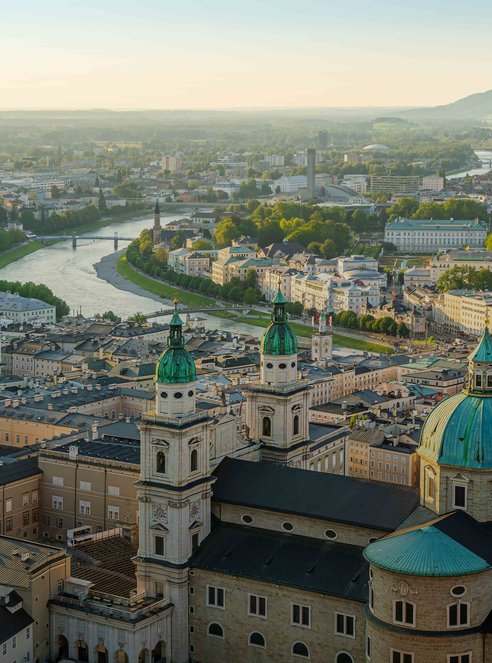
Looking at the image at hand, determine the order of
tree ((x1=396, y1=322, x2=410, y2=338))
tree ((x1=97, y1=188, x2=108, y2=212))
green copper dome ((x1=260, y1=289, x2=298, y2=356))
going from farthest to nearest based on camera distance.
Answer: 1. tree ((x1=97, y1=188, x2=108, y2=212))
2. tree ((x1=396, y1=322, x2=410, y2=338))
3. green copper dome ((x1=260, y1=289, x2=298, y2=356))

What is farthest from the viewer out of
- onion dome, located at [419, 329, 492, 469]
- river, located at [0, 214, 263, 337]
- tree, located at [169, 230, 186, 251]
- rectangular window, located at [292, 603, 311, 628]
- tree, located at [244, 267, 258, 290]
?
tree, located at [169, 230, 186, 251]

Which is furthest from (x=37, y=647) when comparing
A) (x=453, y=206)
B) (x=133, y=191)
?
(x=133, y=191)

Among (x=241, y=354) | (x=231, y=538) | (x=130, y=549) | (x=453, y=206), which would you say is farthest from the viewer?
(x=453, y=206)

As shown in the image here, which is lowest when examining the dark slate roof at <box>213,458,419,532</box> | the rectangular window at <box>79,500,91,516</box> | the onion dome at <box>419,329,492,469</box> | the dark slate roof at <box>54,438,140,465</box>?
the rectangular window at <box>79,500,91,516</box>

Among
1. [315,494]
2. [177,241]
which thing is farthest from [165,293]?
[315,494]

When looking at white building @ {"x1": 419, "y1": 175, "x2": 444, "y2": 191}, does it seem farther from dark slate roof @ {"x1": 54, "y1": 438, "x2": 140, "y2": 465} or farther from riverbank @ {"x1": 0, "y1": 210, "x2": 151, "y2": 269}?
dark slate roof @ {"x1": 54, "y1": 438, "x2": 140, "y2": 465}

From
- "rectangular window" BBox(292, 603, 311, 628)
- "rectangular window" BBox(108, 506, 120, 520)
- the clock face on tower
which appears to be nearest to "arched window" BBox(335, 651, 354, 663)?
"rectangular window" BBox(292, 603, 311, 628)

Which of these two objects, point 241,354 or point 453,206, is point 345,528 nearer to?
point 241,354
